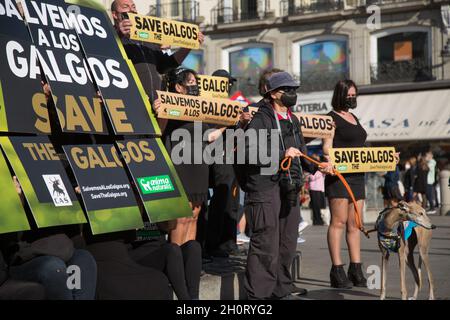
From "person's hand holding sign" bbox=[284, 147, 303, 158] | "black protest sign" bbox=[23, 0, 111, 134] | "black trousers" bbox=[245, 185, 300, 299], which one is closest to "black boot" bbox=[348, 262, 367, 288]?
"black trousers" bbox=[245, 185, 300, 299]

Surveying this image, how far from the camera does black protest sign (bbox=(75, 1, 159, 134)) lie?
591 cm

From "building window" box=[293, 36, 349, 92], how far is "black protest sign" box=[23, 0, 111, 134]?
88.6 feet

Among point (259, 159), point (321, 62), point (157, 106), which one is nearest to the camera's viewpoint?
point (259, 159)

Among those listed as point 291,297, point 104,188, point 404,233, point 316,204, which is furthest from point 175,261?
point 316,204

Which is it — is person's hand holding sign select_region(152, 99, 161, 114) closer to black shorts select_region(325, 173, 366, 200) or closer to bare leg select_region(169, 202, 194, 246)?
bare leg select_region(169, 202, 194, 246)

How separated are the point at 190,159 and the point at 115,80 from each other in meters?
1.16

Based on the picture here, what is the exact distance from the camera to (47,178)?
5234 mm

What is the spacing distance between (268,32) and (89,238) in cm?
2916

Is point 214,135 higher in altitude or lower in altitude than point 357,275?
higher

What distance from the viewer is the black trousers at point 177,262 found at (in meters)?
5.51

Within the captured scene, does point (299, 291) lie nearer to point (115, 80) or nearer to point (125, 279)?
point (125, 279)

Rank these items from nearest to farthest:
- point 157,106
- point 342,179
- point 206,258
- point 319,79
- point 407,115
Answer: point 157,106 → point 342,179 → point 206,258 → point 407,115 → point 319,79

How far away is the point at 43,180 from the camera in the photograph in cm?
520
